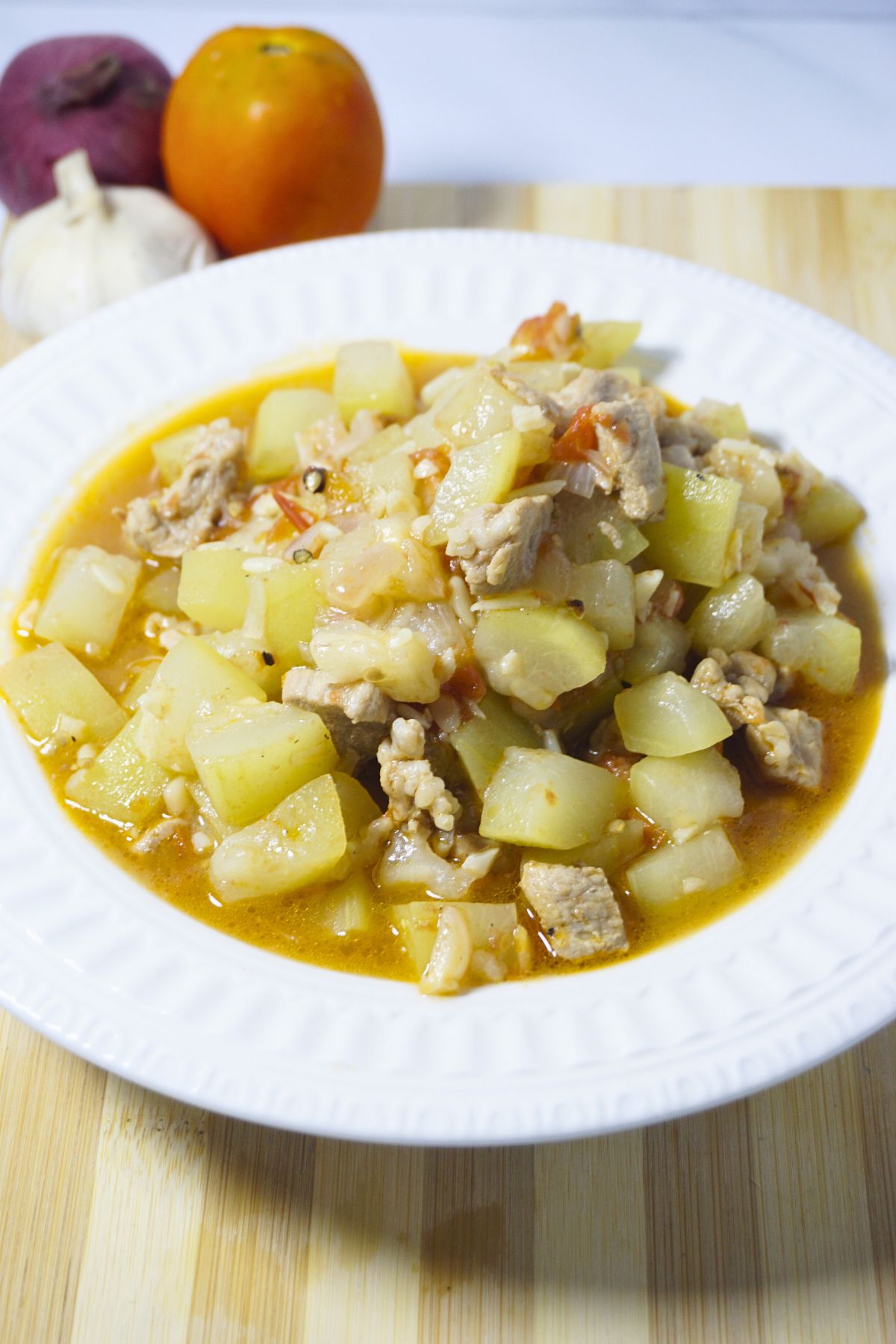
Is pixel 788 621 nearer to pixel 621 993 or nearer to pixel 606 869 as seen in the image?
pixel 606 869

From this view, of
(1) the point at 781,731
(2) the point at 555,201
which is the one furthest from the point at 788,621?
(2) the point at 555,201

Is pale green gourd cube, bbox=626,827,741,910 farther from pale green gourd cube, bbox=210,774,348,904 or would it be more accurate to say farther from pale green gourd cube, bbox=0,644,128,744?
pale green gourd cube, bbox=0,644,128,744

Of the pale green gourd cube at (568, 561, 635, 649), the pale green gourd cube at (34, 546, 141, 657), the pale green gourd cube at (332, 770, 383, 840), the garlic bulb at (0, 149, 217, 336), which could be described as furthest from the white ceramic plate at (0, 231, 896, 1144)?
the pale green gourd cube at (568, 561, 635, 649)

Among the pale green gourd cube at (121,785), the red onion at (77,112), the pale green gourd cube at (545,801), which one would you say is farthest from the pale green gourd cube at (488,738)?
the red onion at (77,112)

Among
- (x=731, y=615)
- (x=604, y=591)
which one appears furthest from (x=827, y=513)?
(x=604, y=591)

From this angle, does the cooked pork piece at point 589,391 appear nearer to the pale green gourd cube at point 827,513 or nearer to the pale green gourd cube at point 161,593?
the pale green gourd cube at point 827,513

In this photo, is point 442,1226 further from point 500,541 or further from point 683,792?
point 500,541

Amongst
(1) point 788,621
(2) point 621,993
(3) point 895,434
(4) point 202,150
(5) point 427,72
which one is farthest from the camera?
(5) point 427,72
